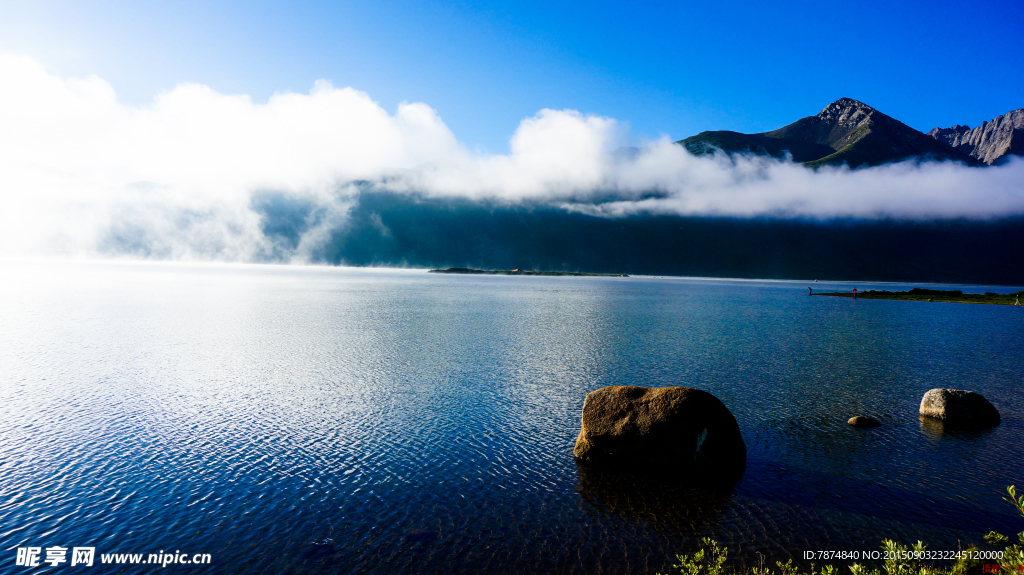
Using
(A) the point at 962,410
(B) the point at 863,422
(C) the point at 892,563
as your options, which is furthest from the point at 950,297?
(C) the point at 892,563

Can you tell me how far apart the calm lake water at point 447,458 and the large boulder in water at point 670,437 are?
3.28ft

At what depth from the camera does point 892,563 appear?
9.91 meters

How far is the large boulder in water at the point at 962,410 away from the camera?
24234mm

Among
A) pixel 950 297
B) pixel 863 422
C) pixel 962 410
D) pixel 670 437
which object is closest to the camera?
pixel 670 437

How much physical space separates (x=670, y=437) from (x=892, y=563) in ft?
27.6

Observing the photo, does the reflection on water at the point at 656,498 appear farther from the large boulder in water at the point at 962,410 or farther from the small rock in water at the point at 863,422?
the large boulder in water at the point at 962,410

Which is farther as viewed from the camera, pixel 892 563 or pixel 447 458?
pixel 447 458

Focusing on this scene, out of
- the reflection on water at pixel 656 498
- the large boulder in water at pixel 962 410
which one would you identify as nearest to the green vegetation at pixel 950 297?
the large boulder in water at pixel 962 410

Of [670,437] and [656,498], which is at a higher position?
[670,437]

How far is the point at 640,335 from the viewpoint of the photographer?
177 feet

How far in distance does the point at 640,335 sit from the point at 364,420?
1440 inches

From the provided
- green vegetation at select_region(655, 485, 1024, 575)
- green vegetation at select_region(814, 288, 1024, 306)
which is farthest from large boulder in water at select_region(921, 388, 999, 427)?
green vegetation at select_region(814, 288, 1024, 306)

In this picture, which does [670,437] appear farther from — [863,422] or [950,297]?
[950,297]

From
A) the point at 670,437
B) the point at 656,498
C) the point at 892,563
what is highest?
the point at 892,563
